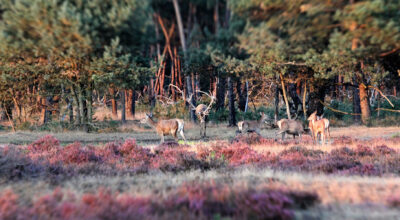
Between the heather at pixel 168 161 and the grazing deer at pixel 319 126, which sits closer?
the heather at pixel 168 161

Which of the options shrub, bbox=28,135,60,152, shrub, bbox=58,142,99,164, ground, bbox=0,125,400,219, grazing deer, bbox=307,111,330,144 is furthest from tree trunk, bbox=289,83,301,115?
shrub, bbox=58,142,99,164

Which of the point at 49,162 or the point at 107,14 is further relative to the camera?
the point at 49,162

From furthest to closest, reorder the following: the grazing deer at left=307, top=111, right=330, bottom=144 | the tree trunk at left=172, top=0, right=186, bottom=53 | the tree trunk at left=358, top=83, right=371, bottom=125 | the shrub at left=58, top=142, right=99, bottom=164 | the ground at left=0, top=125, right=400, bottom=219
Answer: the tree trunk at left=358, top=83, right=371, bottom=125 → the grazing deer at left=307, top=111, right=330, bottom=144 → the shrub at left=58, top=142, right=99, bottom=164 → the tree trunk at left=172, top=0, right=186, bottom=53 → the ground at left=0, top=125, right=400, bottom=219

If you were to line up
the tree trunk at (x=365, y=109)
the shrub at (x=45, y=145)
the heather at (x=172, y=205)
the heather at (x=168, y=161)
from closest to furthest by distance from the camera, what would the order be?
the heather at (x=172, y=205)
the heather at (x=168, y=161)
the shrub at (x=45, y=145)
the tree trunk at (x=365, y=109)

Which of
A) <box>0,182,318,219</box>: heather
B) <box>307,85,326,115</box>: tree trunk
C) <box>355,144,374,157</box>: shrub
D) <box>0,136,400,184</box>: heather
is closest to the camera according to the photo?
<box>0,182,318,219</box>: heather

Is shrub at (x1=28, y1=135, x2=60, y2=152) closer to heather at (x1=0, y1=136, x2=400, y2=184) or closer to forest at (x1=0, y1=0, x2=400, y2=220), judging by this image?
heather at (x1=0, y1=136, x2=400, y2=184)

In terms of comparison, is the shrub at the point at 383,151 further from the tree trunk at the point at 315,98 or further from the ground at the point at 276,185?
the tree trunk at the point at 315,98

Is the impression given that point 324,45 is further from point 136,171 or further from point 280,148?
point 280,148

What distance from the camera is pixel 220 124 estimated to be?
30.2 metres

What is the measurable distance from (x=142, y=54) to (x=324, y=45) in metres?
3.58

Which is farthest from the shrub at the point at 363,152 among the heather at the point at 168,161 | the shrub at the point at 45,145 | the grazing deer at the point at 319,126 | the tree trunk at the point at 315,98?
the tree trunk at the point at 315,98

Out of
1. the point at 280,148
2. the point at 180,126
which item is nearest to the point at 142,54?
the point at 280,148

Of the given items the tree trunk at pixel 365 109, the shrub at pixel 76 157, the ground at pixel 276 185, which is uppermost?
the tree trunk at pixel 365 109

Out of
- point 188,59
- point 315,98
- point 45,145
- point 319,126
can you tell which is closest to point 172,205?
point 188,59
